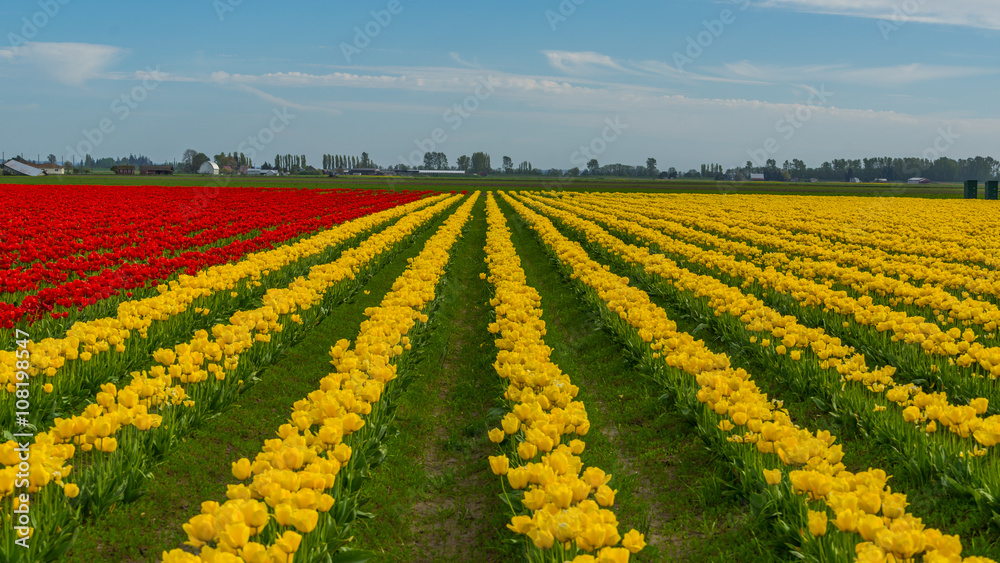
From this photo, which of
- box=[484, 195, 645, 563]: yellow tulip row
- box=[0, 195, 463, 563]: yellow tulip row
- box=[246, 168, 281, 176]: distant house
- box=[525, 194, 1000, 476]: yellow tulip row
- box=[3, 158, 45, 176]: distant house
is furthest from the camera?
box=[246, 168, 281, 176]: distant house

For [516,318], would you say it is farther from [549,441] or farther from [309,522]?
[309,522]

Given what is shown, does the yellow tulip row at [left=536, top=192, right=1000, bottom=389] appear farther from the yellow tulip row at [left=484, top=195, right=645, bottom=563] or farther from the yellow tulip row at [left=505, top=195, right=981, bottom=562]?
the yellow tulip row at [left=484, top=195, right=645, bottom=563]

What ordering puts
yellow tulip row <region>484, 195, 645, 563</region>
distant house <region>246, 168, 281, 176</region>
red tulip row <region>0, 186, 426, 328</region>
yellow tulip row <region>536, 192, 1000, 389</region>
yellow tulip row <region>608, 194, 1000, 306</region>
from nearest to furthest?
1. yellow tulip row <region>484, 195, 645, 563</region>
2. yellow tulip row <region>536, 192, 1000, 389</region>
3. red tulip row <region>0, 186, 426, 328</region>
4. yellow tulip row <region>608, 194, 1000, 306</region>
5. distant house <region>246, 168, 281, 176</region>

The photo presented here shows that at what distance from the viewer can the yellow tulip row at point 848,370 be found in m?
5.12

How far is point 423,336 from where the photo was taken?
10484mm

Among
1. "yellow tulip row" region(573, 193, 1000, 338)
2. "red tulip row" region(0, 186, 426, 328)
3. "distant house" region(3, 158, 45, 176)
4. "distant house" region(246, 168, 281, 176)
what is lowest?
"yellow tulip row" region(573, 193, 1000, 338)

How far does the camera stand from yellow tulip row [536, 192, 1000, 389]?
728 cm

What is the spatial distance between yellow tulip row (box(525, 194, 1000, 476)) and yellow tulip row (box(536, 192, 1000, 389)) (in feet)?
1.87

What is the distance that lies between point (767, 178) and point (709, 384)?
204174 mm

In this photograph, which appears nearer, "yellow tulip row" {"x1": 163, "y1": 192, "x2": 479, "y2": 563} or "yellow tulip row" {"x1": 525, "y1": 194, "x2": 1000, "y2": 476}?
"yellow tulip row" {"x1": 163, "y1": 192, "x2": 479, "y2": 563}

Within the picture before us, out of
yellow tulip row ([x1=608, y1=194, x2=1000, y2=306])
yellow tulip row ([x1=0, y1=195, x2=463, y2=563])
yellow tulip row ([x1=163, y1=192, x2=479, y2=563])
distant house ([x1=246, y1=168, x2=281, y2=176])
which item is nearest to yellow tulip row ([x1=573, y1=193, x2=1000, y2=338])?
yellow tulip row ([x1=608, y1=194, x2=1000, y2=306])

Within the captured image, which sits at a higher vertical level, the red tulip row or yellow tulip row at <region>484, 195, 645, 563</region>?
the red tulip row

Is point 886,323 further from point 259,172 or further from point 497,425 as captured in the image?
point 259,172

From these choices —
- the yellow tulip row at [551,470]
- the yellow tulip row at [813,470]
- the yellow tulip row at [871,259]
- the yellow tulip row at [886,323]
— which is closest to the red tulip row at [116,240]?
the yellow tulip row at [551,470]
